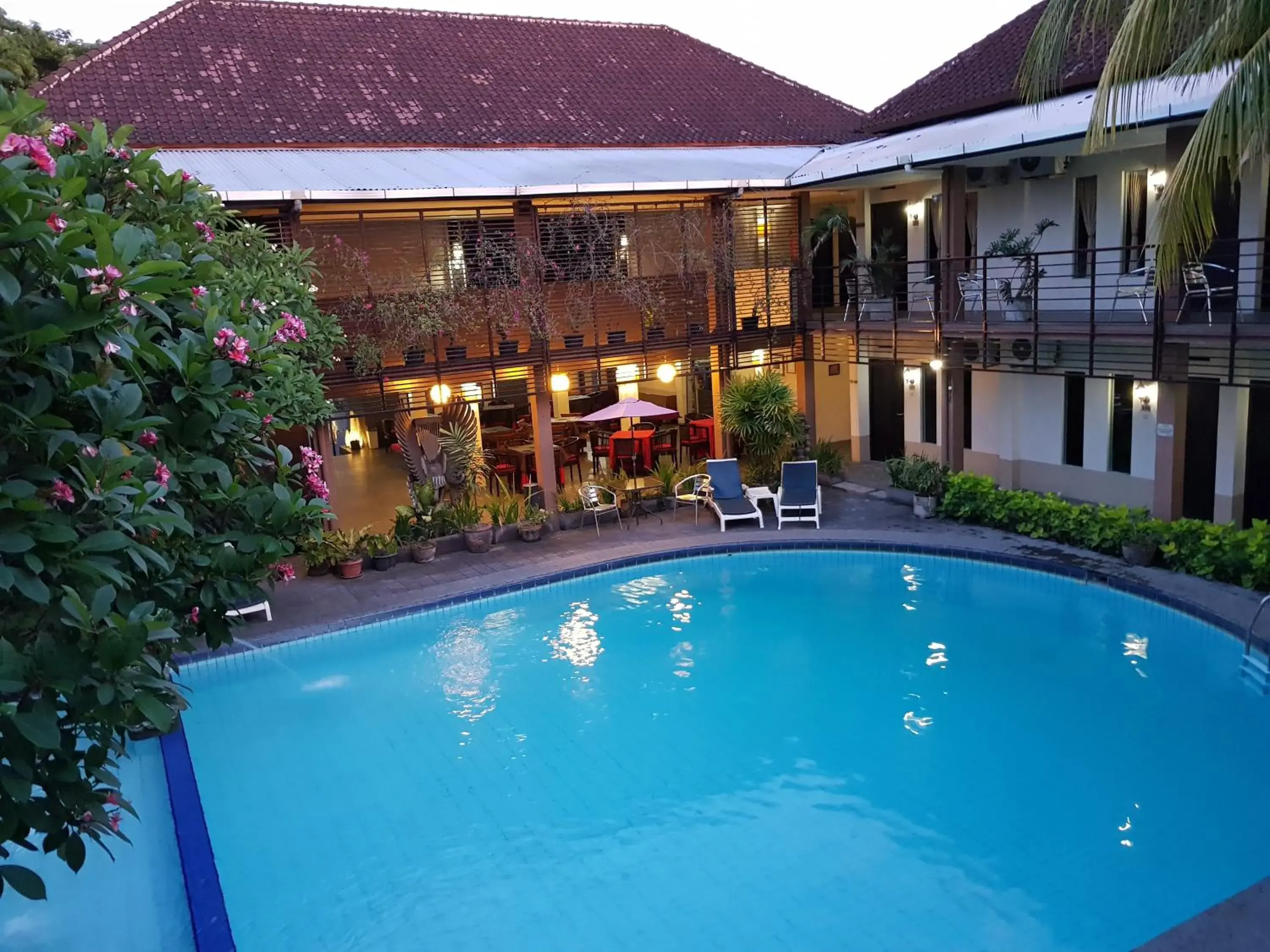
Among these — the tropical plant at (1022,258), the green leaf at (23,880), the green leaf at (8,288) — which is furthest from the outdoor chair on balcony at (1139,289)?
the green leaf at (23,880)

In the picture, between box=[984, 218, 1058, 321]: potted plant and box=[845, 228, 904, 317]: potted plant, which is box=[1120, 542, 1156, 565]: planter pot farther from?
box=[845, 228, 904, 317]: potted plant

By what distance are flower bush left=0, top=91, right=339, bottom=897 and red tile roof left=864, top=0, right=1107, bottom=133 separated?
1584 centimetres

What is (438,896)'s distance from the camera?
7652 millimetres

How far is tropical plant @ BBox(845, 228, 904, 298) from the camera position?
17.7 meters

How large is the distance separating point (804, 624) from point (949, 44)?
6851 centimetres

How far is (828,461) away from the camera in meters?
19.3

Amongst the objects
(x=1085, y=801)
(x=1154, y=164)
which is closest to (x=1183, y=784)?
(x=1085, y=801)

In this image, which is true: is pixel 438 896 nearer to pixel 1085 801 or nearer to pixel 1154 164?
pixel 1085 801

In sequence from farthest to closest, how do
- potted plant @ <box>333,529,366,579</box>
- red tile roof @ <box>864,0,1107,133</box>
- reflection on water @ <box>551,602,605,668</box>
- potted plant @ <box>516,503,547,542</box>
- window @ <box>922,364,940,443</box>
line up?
window @ <box>922,364,940,443</box>
red tile roof @ <box>864,0,1107,133</box>
potted plant @ <box>516,503,547,542</box>
potted plant @ <box>333,529,366,579</box>
reflection on water @ <box>551,602,605,668</box>

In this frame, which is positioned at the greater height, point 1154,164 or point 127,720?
point 1154,164

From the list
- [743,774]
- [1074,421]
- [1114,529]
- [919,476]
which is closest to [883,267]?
[919,476]

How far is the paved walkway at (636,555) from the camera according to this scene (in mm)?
12570

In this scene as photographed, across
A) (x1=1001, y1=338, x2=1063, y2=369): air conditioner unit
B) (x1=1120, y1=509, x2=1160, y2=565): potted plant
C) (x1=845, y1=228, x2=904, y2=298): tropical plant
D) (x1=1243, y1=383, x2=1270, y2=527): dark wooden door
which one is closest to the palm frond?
(x1=1120, y1=509, x2=1160, y2=565): potted plant

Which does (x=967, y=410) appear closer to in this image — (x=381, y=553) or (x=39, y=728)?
(x=381, y=553)
